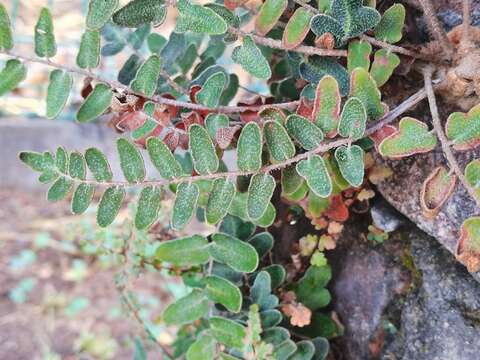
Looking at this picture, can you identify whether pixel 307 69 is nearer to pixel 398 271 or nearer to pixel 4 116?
pixel 398 271

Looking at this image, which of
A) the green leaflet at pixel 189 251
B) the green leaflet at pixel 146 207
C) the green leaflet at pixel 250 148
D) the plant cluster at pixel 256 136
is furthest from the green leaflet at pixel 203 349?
the green leaflet at pixel 250 148

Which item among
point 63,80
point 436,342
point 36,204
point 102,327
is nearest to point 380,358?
point 436,342

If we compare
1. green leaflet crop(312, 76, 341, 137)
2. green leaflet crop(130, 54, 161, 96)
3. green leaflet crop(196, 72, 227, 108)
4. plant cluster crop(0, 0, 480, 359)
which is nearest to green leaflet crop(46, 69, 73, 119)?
plant cluster crop(0, 0, 480, 359)

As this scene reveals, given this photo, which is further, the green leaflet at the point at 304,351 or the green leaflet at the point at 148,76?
the green leaflet at the point at 304,351

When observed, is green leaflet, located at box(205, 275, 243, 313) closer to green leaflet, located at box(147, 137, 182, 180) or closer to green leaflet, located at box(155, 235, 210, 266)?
green leaflet, located at box(155, 235, 210, 266)

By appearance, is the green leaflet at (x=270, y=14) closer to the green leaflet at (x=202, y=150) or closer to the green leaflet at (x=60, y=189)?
the green leaflet at (x=202, y=150)

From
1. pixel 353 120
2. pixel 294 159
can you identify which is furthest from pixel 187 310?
pixel 353 120

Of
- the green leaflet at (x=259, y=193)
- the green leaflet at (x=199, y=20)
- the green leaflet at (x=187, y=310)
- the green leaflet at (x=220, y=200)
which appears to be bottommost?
the green leaflet at (x=187, y=310)
